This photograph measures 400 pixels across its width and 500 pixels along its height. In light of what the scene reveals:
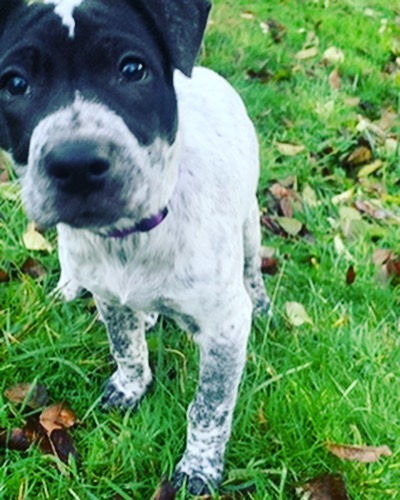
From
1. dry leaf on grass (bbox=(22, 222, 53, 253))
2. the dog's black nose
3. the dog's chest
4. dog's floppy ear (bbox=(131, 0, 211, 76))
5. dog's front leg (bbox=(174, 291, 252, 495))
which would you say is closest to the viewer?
the dog's black nose

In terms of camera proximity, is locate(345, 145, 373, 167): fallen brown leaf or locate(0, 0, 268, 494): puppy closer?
locate(0, 0, 268, 494): puppy

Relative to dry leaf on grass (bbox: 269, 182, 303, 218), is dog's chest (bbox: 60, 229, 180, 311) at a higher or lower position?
higher

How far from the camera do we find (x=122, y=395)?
3078mm

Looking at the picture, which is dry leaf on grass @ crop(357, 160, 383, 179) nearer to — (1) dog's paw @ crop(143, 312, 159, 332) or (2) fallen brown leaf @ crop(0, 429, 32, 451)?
(1) dog's paw @ crop(143, 312, 159, 332)

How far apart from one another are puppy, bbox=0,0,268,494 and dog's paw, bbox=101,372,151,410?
4.0 inches

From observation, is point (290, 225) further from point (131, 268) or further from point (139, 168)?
point (139, 168)

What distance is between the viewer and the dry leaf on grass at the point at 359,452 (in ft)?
9.02

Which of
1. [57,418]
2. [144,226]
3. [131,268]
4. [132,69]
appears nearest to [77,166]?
[132,69]

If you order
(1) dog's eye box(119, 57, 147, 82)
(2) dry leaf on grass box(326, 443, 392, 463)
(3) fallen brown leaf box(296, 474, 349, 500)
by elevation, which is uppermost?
(1) dog's eye box(119, 57, 147, 82)

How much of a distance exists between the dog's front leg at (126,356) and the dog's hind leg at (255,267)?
0.64 meters

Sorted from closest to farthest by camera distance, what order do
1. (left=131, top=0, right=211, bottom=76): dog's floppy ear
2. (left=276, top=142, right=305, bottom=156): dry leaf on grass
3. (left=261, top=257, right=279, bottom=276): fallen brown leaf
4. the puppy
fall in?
the puppy, (left=131, top=0, right=211, bottom=76): dog's floppy ear, (left=261, top=257, right=279, bottom=276): fallen brown leaf, (left=276, top=142, right=305, bottom=156): dry leaf on grass

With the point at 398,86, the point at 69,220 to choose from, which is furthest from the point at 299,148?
the point at 69,220

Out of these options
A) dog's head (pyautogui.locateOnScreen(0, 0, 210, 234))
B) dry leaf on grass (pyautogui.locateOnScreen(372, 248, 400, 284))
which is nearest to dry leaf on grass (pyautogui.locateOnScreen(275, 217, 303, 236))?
dry leaf on grass (pyautogui.locateOnScreen(372, 248, 400, 284))

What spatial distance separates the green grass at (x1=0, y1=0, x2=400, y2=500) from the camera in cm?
278
